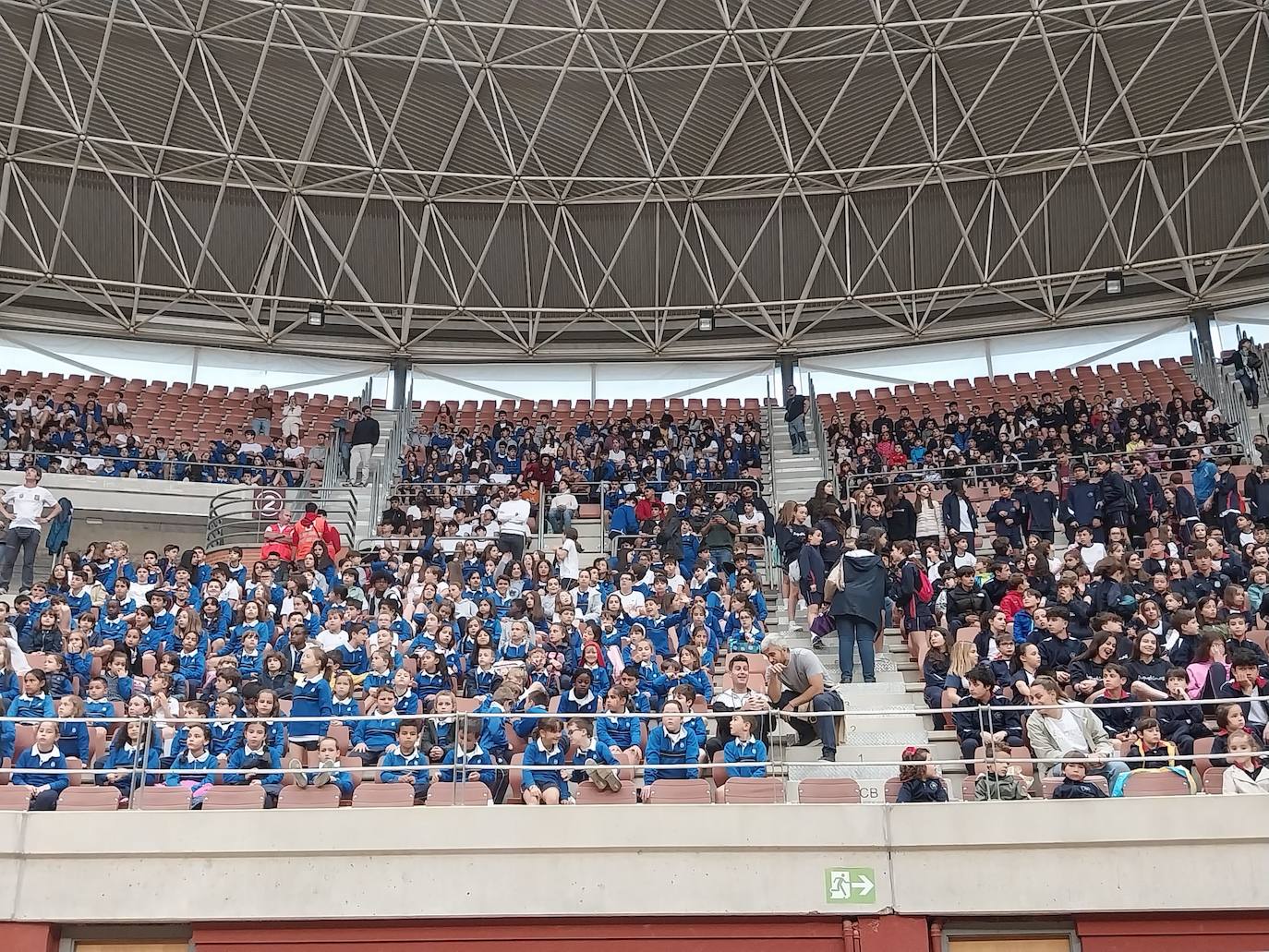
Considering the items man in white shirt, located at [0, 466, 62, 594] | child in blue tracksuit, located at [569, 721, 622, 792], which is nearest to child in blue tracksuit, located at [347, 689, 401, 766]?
child in blue tracksuit, located at [569, 721, 622, 792]

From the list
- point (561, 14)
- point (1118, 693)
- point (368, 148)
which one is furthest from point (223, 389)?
point (1118, 693)

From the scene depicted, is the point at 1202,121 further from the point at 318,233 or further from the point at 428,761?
the point at 428,761

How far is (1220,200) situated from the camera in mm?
26188

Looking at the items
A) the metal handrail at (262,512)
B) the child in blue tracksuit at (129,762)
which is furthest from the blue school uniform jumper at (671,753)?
the metal handrail at (262,512)

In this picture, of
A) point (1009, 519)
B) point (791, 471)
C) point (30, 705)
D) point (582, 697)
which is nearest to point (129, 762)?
point (30, 705)

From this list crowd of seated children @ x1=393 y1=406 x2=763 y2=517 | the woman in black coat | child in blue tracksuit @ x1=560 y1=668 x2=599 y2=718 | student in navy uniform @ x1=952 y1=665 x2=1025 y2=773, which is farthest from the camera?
crowd of seated children @ x1=393 y1=406 x2=763 y2=517

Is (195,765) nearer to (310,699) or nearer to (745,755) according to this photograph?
(310,699)

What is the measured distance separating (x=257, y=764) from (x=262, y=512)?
9923mm

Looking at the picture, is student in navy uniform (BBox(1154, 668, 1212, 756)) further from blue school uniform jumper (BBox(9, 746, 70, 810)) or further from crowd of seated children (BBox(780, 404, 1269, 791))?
blue school uniform jumper (BBox(9, 746, 70, 810))

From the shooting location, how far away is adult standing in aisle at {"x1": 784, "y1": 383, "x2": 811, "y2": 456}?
25.5 meters

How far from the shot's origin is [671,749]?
38.7ft

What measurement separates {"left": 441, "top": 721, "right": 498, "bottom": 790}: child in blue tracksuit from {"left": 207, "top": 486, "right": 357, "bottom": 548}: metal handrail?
1050 cm

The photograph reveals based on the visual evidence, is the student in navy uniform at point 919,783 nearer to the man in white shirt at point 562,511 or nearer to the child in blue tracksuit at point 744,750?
the child in blue tracksuit at point 744,750

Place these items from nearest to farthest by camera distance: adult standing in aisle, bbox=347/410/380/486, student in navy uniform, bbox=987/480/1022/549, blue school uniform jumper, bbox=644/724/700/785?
1. blue school uniform jumper, bbox=644/724/700/785
2. student in navy uniform, bbox=987/480/1022/549
3. adult standing in aisle, bbox=347/410/380/486
